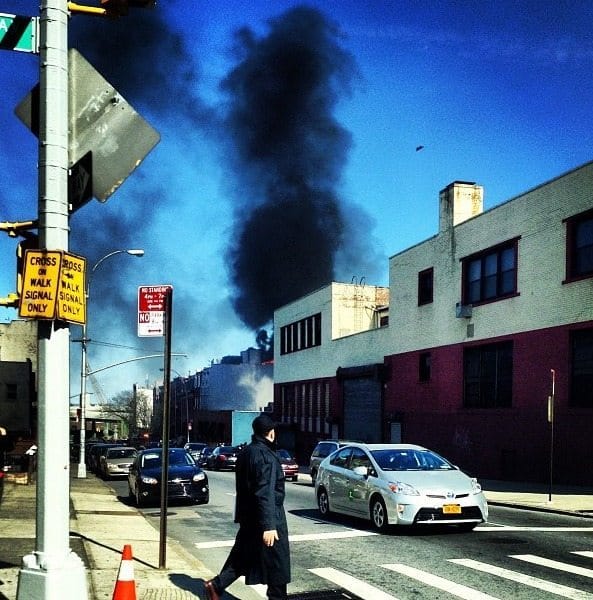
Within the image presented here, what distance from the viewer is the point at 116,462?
3450cm

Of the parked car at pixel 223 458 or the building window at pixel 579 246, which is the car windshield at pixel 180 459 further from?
the parked car at pixel 223 458

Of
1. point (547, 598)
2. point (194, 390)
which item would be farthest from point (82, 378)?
point (194, 390)

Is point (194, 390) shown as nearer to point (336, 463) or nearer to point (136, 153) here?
point (336, 463)

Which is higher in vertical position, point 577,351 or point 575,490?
point 577,351

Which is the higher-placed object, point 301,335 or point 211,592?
point 301,335

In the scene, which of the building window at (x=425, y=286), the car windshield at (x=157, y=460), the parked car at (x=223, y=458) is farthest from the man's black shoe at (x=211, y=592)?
the parked car at (x=223, y=458)

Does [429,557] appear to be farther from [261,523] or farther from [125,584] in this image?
[125,584]

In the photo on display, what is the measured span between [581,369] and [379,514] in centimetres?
1463

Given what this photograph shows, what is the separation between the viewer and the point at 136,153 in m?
5.21

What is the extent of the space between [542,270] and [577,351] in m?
3.35

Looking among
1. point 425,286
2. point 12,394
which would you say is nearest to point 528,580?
point 12,394

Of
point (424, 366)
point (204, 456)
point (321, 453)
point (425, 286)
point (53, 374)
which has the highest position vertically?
point (425, 286)

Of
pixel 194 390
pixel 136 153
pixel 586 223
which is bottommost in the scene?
pixel 194 390

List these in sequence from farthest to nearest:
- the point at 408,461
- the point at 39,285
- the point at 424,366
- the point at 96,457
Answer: the point at 96,457 → the point at 424,366 → the point at 408,461 → the point at 39,285
